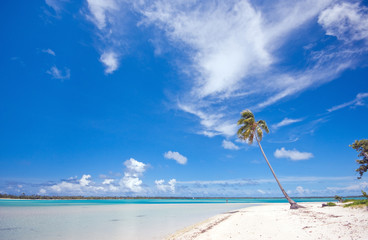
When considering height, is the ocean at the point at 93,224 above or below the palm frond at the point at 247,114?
below

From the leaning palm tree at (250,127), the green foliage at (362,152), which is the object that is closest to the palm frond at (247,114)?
the leaning palm tree at (250,127)

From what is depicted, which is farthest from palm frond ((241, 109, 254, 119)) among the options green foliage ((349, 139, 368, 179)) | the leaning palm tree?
green foliage ((349, 139, 368, 179))

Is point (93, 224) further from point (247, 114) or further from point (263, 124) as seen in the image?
point (263, 124)

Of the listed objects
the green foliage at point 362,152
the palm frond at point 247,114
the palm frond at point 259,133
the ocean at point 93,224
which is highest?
the palm frond at point 247,114

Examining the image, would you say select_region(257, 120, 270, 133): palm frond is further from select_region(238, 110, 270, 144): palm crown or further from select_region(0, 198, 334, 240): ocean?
select_region(0, 198, 334, 240): ocean

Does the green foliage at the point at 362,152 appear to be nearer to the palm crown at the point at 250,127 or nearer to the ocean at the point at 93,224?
the palm crown at the point at 250,127

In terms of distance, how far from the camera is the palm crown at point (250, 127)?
25781 millimetres

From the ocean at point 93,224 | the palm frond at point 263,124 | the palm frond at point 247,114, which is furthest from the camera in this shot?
the palm frond at point 247,114

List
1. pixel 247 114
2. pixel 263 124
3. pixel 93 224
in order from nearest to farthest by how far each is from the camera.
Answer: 1. pixel 93 224
2. pixel 263 124
3. pixel 247 114

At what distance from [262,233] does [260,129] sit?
708 inches

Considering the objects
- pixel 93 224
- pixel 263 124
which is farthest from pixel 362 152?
pixel 93 224

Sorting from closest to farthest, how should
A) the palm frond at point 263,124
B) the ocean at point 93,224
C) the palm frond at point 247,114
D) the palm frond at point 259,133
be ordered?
the ocean at point 93,224
the palm frond at point 259,133
the palm frond at point 263,124
the palm frond at point 247,114

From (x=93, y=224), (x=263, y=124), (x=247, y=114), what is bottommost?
(x=93, y=224)

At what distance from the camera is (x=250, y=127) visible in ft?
85.4
